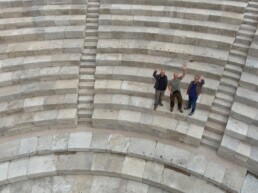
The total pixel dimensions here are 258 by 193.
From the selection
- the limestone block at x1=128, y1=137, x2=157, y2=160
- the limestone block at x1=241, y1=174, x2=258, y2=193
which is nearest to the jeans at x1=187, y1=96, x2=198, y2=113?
the limestone block at x1=128, y1=137, x2=157, y2=160

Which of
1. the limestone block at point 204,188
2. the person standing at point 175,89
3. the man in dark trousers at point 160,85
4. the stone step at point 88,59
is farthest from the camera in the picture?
the stone step at point 88,59

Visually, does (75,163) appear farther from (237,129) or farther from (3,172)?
(237,129)

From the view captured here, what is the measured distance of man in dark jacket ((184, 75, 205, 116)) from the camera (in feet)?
26.6

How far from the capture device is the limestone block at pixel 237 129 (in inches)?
333

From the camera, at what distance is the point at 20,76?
1009 centimetres

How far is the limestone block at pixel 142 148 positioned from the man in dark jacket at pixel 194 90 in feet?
5.39

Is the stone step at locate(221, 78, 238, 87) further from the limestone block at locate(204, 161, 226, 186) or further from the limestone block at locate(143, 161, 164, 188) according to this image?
the limestone block at locate(143, 161, 164, 188)

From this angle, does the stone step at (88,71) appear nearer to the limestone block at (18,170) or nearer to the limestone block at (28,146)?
the limestone block at (28,146)

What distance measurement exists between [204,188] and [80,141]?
3.88 metres

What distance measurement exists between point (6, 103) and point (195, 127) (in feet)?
20.4

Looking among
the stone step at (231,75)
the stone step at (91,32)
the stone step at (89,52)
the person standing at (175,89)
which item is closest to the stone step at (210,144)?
the person standing at (175,89)

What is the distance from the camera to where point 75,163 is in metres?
8.67

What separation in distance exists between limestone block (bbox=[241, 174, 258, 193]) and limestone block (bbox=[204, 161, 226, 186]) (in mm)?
616

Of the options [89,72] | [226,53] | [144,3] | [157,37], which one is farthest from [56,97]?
[226,53]
